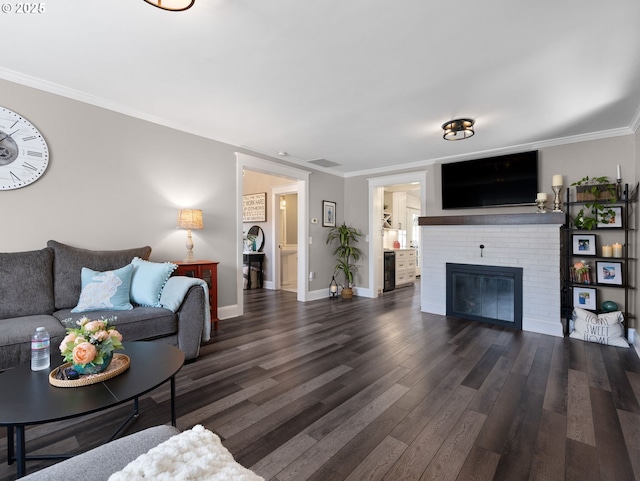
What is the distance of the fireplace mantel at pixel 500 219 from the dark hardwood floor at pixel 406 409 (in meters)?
1.37

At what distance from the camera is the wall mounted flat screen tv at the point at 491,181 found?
13.9ft

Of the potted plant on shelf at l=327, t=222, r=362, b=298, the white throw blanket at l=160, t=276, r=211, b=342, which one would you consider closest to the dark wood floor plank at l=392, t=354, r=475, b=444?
the white throw blanket at l=160, t=276, r=211, b=342

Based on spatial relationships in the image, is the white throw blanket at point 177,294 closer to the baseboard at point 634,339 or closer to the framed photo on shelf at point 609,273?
the baseboard at point 634,339

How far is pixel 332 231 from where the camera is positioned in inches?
237

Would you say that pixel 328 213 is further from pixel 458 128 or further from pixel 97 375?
pixel 97 375

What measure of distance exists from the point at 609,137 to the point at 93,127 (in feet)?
18.7

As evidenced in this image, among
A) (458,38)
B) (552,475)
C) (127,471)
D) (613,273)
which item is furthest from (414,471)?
(613,273)

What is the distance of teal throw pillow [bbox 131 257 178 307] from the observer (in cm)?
274

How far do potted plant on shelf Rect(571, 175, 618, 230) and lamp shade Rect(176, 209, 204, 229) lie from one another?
177 inches

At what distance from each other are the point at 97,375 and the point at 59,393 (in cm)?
15

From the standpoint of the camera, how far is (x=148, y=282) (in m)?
2.76

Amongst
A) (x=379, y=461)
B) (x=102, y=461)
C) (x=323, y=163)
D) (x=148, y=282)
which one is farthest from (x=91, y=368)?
(x=323, y=163)

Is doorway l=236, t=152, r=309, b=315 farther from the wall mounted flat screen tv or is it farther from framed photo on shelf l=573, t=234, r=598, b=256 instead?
framed photo on shelf l=573, t=234, r=598, b=256

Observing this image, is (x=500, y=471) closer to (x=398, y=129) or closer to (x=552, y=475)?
(x=552, y=475)
